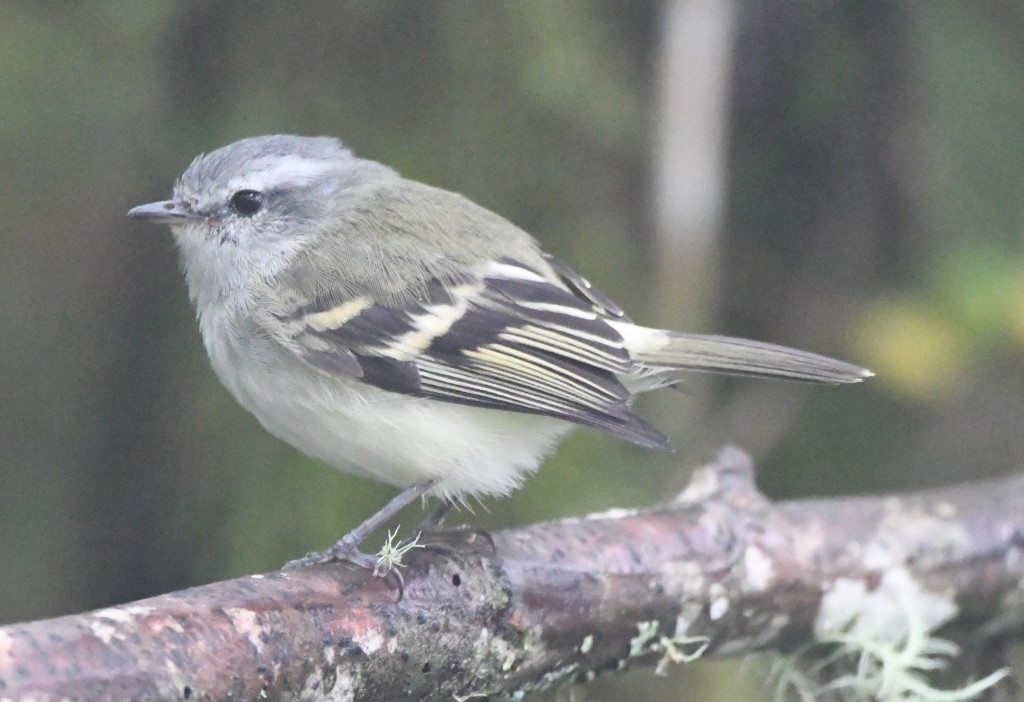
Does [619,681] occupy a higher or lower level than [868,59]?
lower

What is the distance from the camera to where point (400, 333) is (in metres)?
2.76

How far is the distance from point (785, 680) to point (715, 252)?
4.96 feet

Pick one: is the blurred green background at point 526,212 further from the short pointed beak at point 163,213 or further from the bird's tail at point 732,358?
the bird's tail at point 732,358

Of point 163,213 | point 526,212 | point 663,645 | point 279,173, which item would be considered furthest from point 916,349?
point 163,213

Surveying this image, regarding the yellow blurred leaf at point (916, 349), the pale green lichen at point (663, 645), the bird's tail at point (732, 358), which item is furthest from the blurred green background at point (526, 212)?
the pale green lichen at point (663, 645)

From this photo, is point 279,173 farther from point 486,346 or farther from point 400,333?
point 486,346

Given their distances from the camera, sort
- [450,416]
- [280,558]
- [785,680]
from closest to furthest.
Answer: [450,416], [785,680], [280,558]

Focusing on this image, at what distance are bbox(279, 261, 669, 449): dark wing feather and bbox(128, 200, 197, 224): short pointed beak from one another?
419mm

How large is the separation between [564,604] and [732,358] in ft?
2.53

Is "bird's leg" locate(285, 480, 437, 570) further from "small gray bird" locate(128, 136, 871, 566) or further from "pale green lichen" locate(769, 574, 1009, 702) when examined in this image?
"pale green lichen" locate(769, 574, 1009, 702)

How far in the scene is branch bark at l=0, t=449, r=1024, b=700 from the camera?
1.82 m

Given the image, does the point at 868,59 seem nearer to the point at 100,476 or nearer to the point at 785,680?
the point at 785,680

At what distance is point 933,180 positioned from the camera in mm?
3717

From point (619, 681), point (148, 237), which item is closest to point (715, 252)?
point (619, 681)
